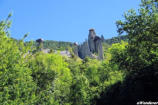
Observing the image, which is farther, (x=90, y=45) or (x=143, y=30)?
(x=90, y=45)

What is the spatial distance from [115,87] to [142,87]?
6073 millimetres

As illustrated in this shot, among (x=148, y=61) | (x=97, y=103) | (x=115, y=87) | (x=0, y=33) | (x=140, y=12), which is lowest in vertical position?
(x=97, y=103)

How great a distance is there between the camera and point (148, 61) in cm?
2131

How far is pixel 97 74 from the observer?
38844 mm

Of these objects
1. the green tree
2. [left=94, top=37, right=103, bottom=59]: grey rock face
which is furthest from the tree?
[left=94, top=37, right=103, bottom=59]: grey rock face

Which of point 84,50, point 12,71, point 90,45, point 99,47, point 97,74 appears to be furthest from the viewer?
point 90,45

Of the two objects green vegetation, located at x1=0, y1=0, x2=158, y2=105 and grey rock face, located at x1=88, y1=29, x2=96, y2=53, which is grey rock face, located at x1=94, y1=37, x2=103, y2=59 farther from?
green vegetation, located at x1=0, y1=0, x2=158, y2=105

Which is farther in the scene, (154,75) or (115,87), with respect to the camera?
(115,87)

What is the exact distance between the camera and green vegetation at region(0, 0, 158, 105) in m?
10.4

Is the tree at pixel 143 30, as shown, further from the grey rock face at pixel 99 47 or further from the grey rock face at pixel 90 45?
the grey rock face at pixel 90 45

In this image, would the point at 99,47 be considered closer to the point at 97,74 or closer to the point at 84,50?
the point at 84,50

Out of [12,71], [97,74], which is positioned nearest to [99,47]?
[97,74]

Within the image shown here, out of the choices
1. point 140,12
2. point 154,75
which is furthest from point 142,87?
point 140,12

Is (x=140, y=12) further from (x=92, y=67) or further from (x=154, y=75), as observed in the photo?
(x=92, y=67)
